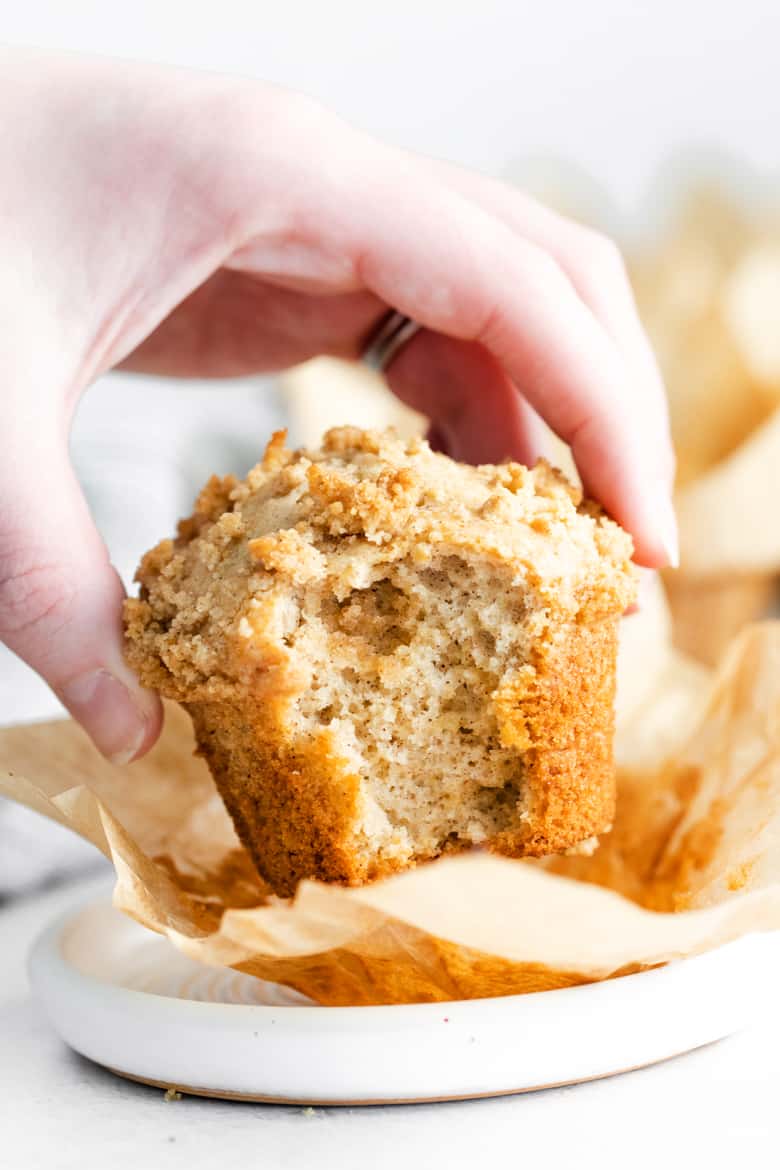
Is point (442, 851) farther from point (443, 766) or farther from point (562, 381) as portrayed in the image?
point (562, 381)

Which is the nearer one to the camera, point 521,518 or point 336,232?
point 521,518

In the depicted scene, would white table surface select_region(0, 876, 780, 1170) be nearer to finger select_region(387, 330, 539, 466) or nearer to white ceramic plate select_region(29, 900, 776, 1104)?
white ceramic plate select_region(29, 900, 776, 1104)

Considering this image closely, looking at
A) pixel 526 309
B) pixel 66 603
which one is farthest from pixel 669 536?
pixel 66 603

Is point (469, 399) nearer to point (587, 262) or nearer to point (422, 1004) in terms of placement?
point (587, 262)

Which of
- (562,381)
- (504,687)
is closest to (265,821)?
(504,687)

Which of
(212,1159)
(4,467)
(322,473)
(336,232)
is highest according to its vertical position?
(336,232)

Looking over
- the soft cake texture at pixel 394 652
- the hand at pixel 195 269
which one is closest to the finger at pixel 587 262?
the hand at pixel 195 269
